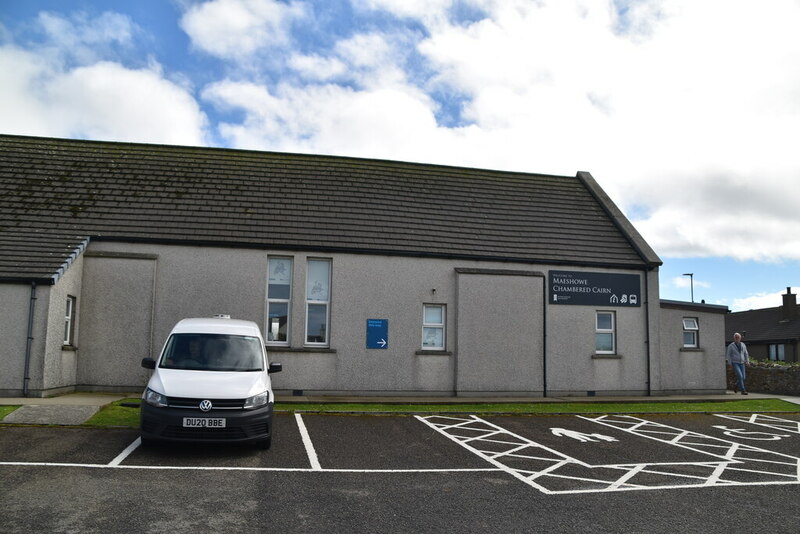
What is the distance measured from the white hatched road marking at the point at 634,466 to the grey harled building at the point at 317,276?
500 centimetres

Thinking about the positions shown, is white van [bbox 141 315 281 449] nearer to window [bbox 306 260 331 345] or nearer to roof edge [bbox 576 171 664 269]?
window [bbox 306 260 331 345]

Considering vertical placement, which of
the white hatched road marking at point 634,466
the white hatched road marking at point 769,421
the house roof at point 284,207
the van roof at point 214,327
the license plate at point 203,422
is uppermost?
the house roof at point 284,207

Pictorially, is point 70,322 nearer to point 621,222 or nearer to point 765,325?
point 621,222

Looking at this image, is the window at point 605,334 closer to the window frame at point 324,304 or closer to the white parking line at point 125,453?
the window frame at point 324,304

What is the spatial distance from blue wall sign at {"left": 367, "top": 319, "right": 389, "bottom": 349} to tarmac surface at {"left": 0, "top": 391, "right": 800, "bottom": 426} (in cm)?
130

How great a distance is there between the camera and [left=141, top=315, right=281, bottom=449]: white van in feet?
29.2

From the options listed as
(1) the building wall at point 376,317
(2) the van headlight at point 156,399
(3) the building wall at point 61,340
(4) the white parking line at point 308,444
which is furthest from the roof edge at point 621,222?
(3) the building wall at point 61,340

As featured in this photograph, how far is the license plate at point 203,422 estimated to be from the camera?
8.89m

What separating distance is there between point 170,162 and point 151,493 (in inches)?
551

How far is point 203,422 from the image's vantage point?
8.92m

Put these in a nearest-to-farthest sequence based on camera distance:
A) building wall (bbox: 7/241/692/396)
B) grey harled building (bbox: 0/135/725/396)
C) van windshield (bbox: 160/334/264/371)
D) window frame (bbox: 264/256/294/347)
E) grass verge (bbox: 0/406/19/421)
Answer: van windshield (bbox: 160/334/264/371) → grass verge (bbox: 0/406/19/421) → grey harled building (bbox: 0/135/725/396) → building wall (bbox: 7/241/692/396) → window frame (bbox: 264/256/294/347)

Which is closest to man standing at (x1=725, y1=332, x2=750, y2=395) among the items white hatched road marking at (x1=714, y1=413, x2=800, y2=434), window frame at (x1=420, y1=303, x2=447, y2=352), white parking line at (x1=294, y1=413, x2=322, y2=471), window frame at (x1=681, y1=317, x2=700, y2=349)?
window frame at (x1=681, y1=317, x2=700, y2=349)

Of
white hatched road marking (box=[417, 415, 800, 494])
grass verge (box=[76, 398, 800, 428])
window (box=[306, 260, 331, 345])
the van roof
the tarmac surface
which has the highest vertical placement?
window (box=[306, 260, 331, 345])

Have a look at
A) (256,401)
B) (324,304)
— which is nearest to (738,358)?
(324,304)
